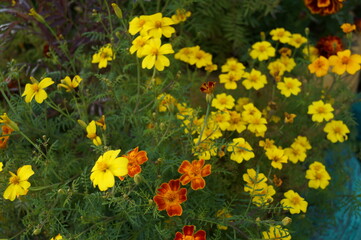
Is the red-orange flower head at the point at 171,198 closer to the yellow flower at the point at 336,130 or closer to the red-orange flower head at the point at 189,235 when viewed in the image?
the red-orange flower head at the point at 189,235

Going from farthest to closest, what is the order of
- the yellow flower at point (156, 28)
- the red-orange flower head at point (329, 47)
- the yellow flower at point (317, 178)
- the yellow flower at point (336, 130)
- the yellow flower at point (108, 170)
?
the red-orange flower head at point (329, 47) < the yellow flower at point (336, 130) < the yellow flower at point (317, 178) < the yellow flower at point (156, 28) < the yellow flower at point (108, 170)

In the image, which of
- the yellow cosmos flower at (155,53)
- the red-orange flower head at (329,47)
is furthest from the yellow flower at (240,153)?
the red-orange flower head at (329,47)

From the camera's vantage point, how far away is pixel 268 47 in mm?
1236

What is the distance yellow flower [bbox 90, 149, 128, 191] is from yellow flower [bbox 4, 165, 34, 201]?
0.17m

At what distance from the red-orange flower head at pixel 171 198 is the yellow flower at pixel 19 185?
0.80 ft

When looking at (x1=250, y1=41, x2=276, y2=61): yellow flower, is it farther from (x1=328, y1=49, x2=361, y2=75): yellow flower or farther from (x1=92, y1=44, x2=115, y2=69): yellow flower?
(x1=92, y1=44, x2=115, y2=69): yellow flower

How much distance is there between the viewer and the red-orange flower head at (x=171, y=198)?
0.71m

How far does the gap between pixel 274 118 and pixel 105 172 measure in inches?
25.0

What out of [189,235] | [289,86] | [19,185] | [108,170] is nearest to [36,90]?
[19,185]

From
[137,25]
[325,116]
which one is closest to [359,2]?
[325,116]

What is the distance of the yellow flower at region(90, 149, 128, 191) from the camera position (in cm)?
62

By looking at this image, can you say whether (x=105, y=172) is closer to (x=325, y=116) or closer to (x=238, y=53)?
(x=325, y=116)

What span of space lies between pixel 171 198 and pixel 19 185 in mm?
289

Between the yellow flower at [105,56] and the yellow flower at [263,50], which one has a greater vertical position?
the yellow flower at [105,56]
